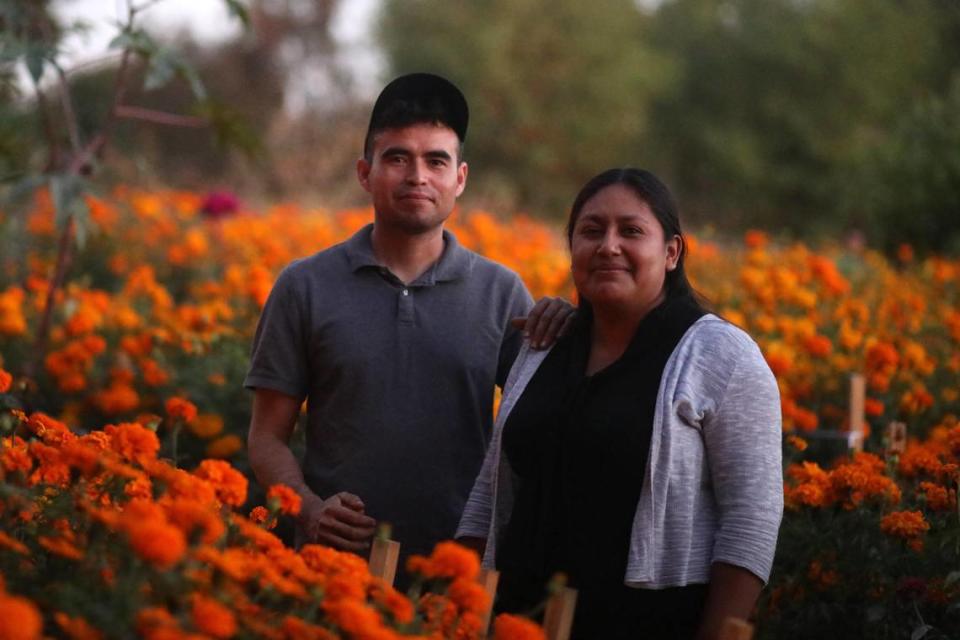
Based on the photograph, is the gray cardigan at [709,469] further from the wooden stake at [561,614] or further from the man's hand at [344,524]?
the man's hand at [344,524]

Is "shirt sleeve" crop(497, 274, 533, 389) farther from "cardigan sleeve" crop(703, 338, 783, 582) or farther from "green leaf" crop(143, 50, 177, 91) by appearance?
"green leaf" crop(143, 50, 177, 91)

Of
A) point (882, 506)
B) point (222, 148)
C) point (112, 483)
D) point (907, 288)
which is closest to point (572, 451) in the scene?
point (112, 483)

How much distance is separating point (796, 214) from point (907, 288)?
30.0m

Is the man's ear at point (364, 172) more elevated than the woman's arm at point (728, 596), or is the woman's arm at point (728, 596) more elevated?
the man's ear at point (364, 172)

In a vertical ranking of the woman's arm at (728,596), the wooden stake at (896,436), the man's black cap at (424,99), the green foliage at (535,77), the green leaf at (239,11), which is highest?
the green foliage at (535,77)

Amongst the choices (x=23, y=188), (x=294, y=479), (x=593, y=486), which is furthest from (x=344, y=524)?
(x=23, y=188)

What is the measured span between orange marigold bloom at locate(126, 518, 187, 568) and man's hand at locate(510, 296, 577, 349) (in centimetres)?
128

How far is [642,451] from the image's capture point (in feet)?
7.57

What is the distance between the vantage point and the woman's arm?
2.24 m

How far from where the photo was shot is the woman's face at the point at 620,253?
242cm

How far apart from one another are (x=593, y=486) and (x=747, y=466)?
29 cm

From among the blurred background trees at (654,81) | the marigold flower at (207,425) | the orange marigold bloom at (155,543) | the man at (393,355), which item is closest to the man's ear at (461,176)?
the man at (393,355)

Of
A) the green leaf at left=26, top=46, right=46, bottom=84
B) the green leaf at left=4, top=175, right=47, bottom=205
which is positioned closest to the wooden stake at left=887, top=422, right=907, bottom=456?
the green leaf at left=4, top=175, right=47, bottom=205

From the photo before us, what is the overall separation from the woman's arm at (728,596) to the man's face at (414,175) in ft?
3.34
